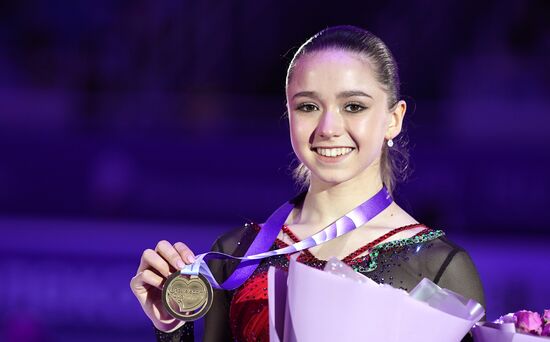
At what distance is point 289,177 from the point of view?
4371 mm

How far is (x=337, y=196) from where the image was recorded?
69.1 inches

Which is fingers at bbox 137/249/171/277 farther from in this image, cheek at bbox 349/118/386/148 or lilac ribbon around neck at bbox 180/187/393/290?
cheek at bbox 349/118/386/148

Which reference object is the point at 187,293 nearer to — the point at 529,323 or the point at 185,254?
the point at 185,254

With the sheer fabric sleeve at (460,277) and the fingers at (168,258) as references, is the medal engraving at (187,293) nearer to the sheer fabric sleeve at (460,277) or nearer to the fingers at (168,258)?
the fingers at (168,258)

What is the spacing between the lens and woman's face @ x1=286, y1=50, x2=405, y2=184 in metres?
1.65

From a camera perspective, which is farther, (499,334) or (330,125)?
(330,125)

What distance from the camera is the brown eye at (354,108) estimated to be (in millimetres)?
1663

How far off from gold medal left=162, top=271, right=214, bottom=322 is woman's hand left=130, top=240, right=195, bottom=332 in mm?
31

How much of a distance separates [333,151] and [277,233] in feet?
0.72

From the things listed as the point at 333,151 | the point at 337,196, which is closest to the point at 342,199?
the point at 337,196

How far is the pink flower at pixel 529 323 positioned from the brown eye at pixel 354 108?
0.48m

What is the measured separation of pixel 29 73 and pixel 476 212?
245 centimetres

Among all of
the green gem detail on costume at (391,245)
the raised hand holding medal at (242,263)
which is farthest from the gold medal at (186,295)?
the green gem detail on costume at (391,245)

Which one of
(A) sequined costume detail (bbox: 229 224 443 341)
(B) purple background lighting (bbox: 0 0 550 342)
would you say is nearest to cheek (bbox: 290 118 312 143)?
(A) sequined costume detail (bbox: 229 224 443 341)
